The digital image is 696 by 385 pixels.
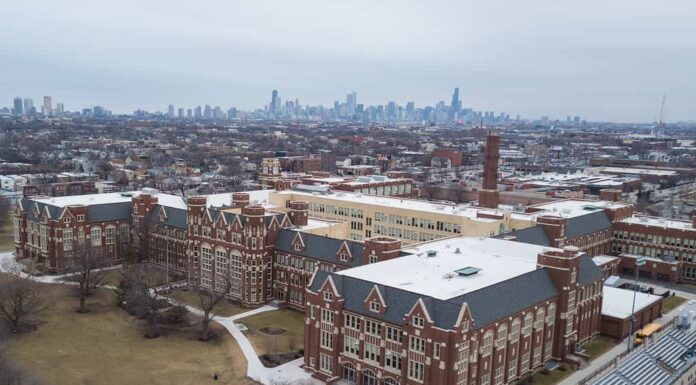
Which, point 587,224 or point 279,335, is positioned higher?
point 587,224

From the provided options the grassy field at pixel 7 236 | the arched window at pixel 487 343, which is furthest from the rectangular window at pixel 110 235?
the arched window at pixel 487 343

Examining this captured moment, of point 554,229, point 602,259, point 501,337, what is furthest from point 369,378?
point 602,259

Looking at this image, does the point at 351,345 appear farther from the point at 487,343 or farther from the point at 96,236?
the point at 96,236

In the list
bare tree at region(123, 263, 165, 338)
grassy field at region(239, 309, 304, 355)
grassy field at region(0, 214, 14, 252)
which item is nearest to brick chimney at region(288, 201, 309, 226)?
grassy field at region(239, 309, 304, 355)

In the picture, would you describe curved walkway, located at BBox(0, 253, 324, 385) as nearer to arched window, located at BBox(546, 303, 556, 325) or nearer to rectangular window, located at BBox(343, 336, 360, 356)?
rectangular window, located at BBox(343, 336, 360, 356)

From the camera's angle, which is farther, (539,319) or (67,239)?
(67,239)

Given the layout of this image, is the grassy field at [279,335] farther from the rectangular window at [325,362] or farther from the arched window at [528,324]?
the arched window at [528,324]
